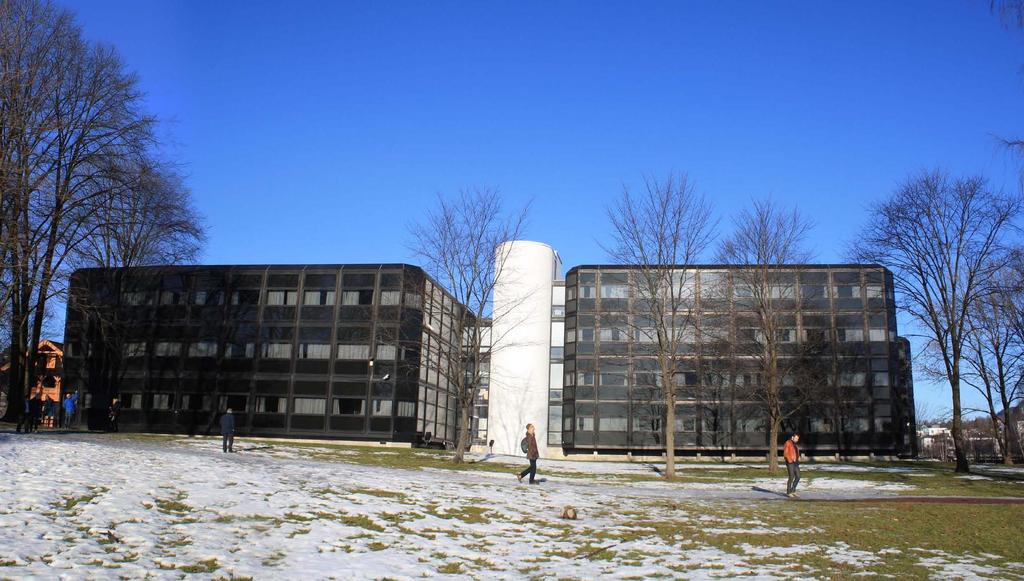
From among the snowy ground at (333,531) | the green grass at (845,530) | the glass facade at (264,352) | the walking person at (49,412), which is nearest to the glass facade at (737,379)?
the glass facade at (264,352)

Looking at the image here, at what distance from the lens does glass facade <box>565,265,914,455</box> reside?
6012 centimetres

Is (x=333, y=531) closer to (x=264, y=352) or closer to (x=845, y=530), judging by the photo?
(x=845, y=530)

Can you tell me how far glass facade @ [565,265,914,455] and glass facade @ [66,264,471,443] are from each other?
A: 14.9m

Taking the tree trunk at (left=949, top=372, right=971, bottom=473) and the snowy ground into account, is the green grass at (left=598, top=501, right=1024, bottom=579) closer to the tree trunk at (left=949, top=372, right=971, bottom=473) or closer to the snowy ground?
the snowy ground

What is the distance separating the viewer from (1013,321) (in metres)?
42.2

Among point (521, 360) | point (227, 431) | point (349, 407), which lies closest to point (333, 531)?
point (227, 431)

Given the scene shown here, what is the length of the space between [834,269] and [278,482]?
5553 centimetres

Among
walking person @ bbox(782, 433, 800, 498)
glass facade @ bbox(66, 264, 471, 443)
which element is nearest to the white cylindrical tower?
glass facade @ bbox(66, 264, 471, 443)

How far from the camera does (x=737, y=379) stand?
61.1 m

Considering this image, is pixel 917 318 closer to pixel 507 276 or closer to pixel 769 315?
pixel 769 315

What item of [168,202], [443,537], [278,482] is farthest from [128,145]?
[443,537]

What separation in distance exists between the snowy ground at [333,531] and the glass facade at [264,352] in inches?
1470

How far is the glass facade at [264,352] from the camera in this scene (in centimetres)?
5822

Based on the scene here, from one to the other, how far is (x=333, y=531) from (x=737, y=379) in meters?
52.6
